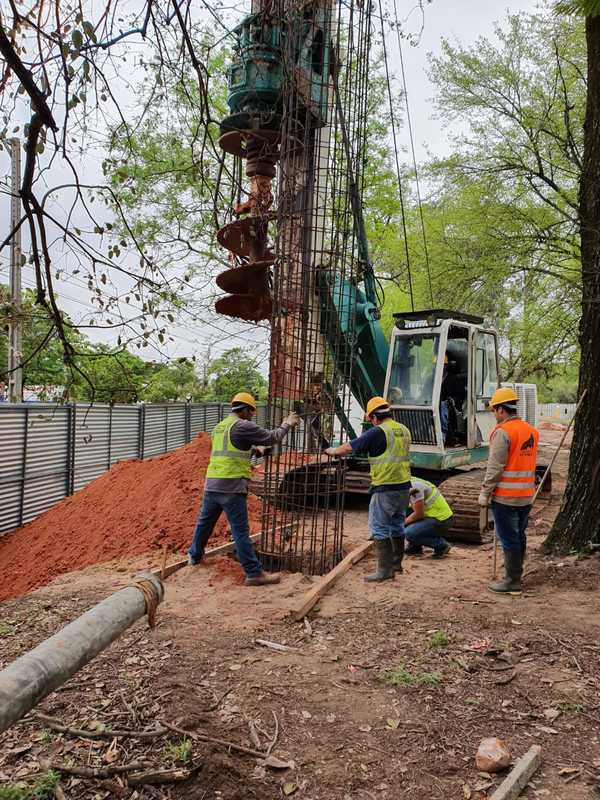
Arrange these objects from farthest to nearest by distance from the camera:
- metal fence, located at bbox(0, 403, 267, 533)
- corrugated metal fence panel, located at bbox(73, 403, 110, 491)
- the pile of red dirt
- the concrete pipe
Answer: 1. corrugated metal fence panel, located at bbox(73, 403, 110, 491)
2. metal fence, located at bbox(0, 403, 267, 533)
3. the pile of red dirt
4. the concrete pipe

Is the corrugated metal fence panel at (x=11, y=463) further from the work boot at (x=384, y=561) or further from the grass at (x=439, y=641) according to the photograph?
the grass at (x=439, y=641)

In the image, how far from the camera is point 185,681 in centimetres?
446

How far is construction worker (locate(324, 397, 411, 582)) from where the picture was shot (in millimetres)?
6930

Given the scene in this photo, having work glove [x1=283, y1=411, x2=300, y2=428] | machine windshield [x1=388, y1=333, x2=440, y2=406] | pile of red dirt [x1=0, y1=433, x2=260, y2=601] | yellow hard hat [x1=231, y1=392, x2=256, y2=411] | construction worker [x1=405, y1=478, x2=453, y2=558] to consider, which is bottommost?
pile of red dirt [x1=0, y1=433, x2=260, y2=601]

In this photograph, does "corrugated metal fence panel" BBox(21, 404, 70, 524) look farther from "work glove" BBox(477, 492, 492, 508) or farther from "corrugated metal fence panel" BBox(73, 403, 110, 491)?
"work glove" BBox(477, 492, 492, 508)

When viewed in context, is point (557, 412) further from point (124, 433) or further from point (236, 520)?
point (236, 520)

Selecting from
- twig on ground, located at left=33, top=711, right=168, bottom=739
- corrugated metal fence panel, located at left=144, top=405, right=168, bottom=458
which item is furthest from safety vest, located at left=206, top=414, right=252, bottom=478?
corrugated metal fence panel, located at left=144, top=405, right=168, bottom=458

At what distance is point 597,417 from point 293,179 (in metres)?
3.93

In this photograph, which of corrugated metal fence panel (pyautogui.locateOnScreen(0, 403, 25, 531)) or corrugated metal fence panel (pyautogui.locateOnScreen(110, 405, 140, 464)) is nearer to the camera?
corrugated metal fence panel (pyautogui.locateOnScreen(0, 403, 25, 531))

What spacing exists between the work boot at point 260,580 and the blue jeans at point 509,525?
226 cm

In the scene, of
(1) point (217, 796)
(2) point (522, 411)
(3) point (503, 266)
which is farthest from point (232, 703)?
(2) point (522, 411)

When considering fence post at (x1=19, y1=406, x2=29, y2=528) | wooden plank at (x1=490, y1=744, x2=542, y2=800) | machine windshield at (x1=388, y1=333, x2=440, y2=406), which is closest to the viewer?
wooden plank at (x1=490, y1=744, x2=542, y2=800)

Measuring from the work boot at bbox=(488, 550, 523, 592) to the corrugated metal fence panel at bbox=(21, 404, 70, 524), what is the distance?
24.9 ft

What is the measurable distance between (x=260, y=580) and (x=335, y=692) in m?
2.50
